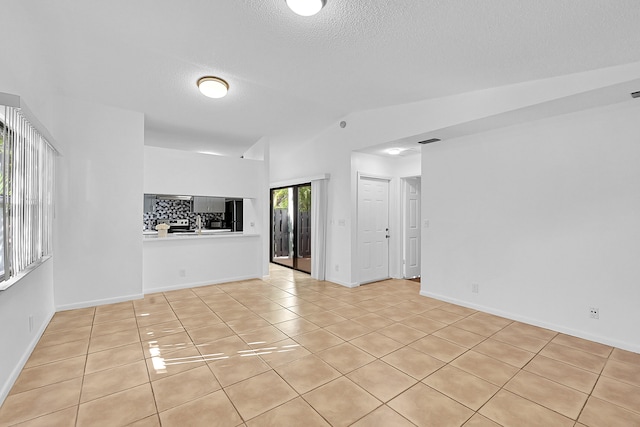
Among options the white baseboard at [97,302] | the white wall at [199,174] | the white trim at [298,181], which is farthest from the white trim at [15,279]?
the white trim at [298,181]

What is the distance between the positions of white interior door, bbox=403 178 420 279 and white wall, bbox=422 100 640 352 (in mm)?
1353

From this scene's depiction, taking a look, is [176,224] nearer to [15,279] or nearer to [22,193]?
[22,193]

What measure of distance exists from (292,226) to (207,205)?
7.22ft

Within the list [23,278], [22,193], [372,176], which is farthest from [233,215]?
[22,193]

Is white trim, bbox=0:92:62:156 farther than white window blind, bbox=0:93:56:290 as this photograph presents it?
No

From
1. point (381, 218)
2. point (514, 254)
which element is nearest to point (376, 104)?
point (381, 218)

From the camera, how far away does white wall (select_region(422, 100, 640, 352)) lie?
2.88m

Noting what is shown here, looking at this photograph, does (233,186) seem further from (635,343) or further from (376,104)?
(635,343)

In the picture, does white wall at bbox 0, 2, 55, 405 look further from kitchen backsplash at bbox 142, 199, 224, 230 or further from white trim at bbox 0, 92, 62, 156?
kitchen backsplash at bbox 142, 199, 224, 230

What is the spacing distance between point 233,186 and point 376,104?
9.74ft

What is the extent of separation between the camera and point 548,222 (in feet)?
11.0

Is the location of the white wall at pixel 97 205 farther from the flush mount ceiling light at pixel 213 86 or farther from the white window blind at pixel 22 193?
the flush mount ceiling light at pixel 213 86

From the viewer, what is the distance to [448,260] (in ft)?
14.2

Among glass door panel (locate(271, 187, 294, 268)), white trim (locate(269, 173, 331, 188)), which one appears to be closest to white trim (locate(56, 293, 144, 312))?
glass door panel (locate(271, 187, 294, 268))
